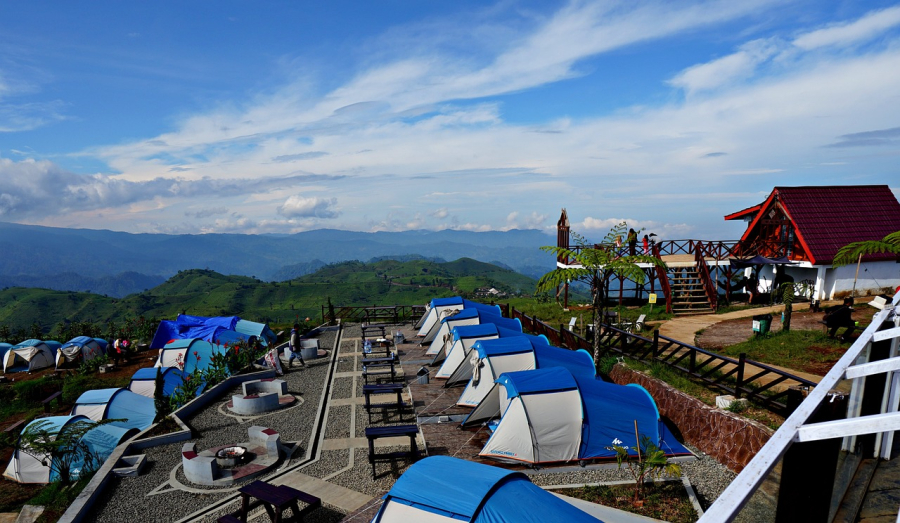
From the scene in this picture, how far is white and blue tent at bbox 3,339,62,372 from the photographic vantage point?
91.6 ft

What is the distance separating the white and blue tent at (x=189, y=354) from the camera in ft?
69.4

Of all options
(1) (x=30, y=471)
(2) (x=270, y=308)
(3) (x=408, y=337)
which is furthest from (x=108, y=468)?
(2) (x=270, y=308)

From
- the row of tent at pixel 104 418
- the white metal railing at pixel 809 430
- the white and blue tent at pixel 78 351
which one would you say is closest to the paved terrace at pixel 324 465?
the row of tent at pixel 104 418

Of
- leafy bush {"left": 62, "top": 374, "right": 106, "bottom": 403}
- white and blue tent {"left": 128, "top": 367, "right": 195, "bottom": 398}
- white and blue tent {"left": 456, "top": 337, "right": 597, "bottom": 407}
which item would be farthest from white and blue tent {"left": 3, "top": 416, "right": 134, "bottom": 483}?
leafy bush {"left": 62, "top": 374, "right": 106, "bottom": 403}

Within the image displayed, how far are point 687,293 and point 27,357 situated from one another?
3824cm

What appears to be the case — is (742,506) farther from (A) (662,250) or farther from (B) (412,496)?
(A) (662,250)

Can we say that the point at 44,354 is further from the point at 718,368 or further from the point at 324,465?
the point at 718,368

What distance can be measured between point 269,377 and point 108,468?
7974 mm

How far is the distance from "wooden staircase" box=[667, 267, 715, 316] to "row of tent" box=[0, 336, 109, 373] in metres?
32.2

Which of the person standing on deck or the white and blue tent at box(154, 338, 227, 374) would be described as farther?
the white and blue tent at box(154, 338, 227, 374)

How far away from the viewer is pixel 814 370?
1202 centimetres

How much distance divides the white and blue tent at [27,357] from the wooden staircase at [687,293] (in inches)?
1444

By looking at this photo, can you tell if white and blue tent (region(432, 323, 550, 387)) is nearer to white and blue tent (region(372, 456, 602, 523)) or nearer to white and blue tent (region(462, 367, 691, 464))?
white and blue tent (region(462, 367, 691, 464))

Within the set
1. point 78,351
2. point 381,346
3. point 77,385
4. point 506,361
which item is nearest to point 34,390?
point 77,385
